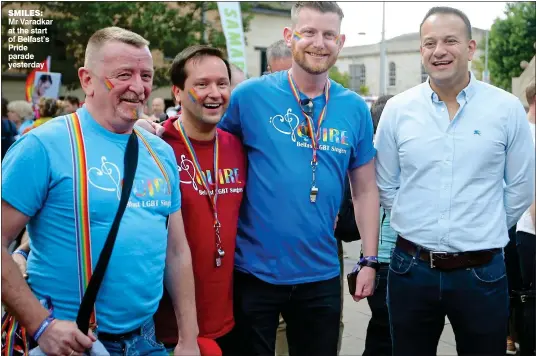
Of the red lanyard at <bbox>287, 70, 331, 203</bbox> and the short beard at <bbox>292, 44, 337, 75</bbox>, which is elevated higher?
the short beard at <bbox>292, 44, 337, 75</bbox>

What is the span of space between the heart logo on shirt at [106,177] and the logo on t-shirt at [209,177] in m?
0.54

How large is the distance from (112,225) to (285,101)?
122 cm

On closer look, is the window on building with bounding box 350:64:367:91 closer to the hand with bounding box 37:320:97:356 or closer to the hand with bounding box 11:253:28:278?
the hand with bounding box 11:253:28:278

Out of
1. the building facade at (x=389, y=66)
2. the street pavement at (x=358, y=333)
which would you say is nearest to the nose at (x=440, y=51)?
the street pavement at (x=358, y=333)

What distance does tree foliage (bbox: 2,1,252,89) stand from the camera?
20.7m

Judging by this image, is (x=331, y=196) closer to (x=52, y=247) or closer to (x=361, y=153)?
(x=361, y=153)

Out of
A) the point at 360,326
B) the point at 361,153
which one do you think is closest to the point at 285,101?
the point at 361,153

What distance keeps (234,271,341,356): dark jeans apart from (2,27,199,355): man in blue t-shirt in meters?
0.45

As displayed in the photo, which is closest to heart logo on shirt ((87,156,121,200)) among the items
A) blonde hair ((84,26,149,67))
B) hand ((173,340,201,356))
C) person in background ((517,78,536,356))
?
blonde hair ((84,26,149,67))

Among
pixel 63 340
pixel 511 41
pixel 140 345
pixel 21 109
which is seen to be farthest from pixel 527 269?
pixel 511 41

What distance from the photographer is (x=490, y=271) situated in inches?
119

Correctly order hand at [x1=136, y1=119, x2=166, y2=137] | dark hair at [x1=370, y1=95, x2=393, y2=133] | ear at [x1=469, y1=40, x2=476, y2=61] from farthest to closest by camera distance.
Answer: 1. dark hair at [x1=370, y1=95, x2=393, y2=133]
2. ear at [x1=469, y1=40, x2=476, y2=61]
3. hand at [x1=136, y1=119, x2=166, y2=137]

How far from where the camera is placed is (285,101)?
10.2 feet

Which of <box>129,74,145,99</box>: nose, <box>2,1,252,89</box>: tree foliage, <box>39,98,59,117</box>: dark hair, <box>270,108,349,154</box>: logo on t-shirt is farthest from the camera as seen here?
<box>2,1,252,89</box>: tree foliage
